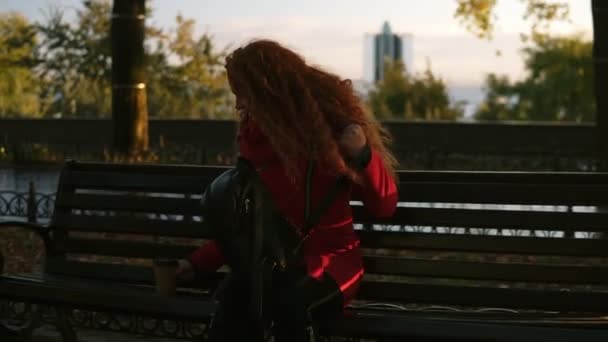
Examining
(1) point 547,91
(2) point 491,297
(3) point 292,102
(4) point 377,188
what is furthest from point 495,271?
(1) point 547,91

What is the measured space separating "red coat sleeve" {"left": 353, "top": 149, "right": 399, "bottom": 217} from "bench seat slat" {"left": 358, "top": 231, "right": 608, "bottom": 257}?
28.8 inches

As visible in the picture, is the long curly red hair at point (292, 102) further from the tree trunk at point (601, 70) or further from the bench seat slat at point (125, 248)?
the tree trunk at point (601, 70)

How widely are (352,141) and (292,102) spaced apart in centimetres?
26

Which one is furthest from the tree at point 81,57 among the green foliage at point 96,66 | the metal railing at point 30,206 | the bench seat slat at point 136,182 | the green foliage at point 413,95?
the bench seat slat at point 136,182

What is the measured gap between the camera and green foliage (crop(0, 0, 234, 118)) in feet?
141

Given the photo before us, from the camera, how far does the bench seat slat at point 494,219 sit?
17.9ft

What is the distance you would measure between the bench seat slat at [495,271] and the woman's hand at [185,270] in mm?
841

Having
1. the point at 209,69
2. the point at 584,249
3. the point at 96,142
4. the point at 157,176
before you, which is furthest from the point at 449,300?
the point at 209,69

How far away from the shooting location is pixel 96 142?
29.0 m

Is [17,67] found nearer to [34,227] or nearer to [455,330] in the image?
[34,227]

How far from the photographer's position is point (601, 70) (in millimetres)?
12828

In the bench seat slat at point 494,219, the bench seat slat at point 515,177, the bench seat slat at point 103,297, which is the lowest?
the bench seat slat at point 103,297

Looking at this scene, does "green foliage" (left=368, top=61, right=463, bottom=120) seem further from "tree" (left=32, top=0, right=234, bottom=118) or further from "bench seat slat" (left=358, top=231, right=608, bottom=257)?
"bench seat slat" (left=358, top=231, right=608, bottom=257)

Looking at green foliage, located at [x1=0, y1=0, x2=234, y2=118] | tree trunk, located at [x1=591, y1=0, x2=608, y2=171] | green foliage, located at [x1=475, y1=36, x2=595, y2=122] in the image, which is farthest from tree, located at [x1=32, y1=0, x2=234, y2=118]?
tree trunk, located at [x1=591, y1=0, x2=608, y2=171]
